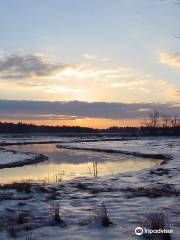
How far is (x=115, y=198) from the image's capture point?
1422 cm

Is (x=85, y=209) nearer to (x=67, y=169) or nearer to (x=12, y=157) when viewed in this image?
(x=67, y=169)

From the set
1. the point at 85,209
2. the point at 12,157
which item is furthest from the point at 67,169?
the point at 85,209

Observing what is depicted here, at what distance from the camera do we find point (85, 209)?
12125 millimetres

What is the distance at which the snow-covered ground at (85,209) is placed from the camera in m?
9.05

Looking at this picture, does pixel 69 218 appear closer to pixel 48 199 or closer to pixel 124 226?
pixel 124 226

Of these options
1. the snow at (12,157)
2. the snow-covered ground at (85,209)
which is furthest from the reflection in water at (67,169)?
the snow-covered ground at (85,209)

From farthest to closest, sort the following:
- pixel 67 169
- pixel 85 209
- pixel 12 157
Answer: pixel 12 157 < pixel 67 169 < pixel 85 209

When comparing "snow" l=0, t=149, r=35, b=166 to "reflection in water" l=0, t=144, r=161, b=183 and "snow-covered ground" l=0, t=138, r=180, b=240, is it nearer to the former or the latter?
"reflection in water" l=0, t=144, r=161, b=183

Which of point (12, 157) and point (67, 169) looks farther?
point (12, 157)

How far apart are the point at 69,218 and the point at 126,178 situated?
11587 millimetres

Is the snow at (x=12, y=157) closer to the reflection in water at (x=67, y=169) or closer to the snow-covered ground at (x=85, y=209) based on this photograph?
the reflection in water at (x=67, y=169)

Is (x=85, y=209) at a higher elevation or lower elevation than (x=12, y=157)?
higher

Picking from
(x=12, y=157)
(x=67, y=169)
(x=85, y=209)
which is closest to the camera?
(x=85, y=209)

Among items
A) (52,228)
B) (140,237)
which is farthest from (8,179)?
(140,237)
